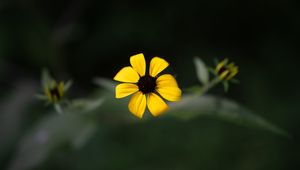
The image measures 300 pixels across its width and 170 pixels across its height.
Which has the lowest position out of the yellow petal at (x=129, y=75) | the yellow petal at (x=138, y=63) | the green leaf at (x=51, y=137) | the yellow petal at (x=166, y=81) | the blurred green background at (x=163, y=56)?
the yellow petal at (x=166, y=81)

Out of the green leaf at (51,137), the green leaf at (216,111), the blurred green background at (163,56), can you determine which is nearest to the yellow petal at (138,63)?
the green leaf at (216,111)

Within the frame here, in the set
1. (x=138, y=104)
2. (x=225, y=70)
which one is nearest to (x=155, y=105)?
(x=138, y=104)

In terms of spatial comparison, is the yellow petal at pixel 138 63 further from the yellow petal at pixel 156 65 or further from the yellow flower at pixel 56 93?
the yellow flower at pixel 56 93

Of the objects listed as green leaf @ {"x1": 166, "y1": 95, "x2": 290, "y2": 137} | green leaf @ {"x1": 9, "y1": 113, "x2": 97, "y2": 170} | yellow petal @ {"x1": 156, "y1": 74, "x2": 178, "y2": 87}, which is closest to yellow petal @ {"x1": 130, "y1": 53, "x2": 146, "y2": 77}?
yellow petal @ {"x1": 156, "y1": 74, "x2": 178, "y2": 87}

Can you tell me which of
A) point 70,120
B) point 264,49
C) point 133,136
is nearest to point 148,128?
point 133,136

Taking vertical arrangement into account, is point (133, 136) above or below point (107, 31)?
below

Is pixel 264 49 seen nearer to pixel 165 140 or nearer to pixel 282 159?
pixel 282 159

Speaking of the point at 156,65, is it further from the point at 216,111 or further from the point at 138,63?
the point at 216,111
